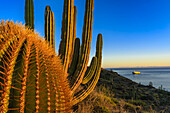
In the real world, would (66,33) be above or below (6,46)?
above

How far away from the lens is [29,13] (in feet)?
10.9

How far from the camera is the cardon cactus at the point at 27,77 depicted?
1.34 meters

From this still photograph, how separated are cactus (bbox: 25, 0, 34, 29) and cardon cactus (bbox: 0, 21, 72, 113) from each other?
1576 millimetres

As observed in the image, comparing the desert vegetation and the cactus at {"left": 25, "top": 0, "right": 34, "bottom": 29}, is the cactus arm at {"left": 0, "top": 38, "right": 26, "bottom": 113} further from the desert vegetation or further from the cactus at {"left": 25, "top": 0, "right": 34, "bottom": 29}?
the cactus at {"left": 25, "top": 0, "right": 34, "bottom": 29}

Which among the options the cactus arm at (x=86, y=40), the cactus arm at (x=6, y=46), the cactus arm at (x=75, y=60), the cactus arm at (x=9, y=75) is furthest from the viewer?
the cactus arm at (x=75, y=60)

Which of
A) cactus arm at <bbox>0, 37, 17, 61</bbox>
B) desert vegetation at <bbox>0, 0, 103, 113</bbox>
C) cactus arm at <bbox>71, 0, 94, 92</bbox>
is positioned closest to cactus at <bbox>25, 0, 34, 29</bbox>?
cactus arm at <bbox>71, 0, 94, 92</bbox>

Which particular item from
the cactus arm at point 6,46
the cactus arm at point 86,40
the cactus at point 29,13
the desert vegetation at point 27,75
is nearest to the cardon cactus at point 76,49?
the cactus arm at point 86,40

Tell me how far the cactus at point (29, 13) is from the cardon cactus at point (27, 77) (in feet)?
5.17

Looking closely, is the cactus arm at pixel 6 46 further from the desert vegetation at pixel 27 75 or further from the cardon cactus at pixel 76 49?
the cardon cactus at pixel 76 49

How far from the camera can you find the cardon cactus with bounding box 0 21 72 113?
4.40 feet

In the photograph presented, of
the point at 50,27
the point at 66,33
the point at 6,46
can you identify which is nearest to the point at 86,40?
the point at 66,33

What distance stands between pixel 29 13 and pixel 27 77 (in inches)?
92.3

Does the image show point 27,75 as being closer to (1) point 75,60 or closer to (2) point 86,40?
(2) point 86,40

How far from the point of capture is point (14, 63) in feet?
4.67
